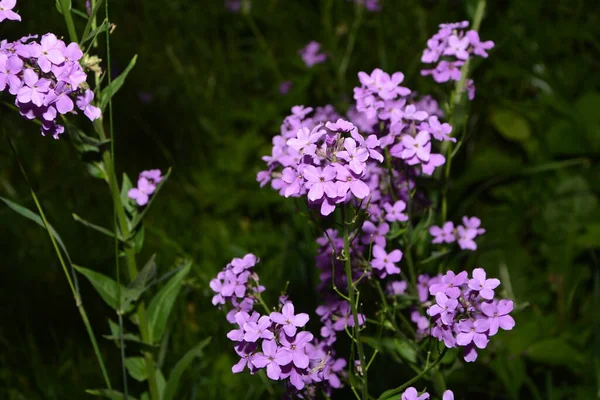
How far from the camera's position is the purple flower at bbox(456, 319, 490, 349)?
1.64m

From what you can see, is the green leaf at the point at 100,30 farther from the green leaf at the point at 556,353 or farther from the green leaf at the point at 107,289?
the green leaf at the point at 556,353

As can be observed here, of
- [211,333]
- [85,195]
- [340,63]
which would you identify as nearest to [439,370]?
[211,333]

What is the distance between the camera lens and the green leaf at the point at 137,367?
2.33m

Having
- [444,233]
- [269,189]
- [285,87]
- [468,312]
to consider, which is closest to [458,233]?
[444,233]

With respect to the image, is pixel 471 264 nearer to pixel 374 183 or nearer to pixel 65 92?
pixel 374 183

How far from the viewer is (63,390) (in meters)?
2.75

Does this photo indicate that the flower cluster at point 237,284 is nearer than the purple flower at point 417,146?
Yes

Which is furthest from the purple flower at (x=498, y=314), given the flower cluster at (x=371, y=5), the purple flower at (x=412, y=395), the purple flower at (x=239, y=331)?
the flower cluster at (x=371, y=5)

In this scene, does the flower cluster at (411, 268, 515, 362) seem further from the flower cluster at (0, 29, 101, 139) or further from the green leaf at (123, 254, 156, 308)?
the flower cluster at (0, 29, 101, 139)

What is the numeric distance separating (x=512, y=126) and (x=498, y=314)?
2602mm

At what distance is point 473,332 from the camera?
5.45ft

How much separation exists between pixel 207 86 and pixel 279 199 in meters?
1.08

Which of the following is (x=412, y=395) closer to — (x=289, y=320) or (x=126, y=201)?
(x=289, y=320)

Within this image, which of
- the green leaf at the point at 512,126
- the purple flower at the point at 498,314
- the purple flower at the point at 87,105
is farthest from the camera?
the green leaf at the point at 512,126
